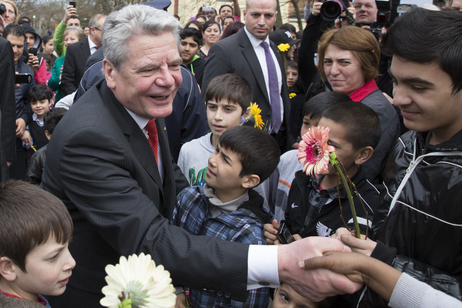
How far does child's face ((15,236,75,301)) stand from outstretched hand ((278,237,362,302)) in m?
0.90

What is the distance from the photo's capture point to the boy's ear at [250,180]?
2508 millimetres

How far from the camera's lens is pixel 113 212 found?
5.90 ft

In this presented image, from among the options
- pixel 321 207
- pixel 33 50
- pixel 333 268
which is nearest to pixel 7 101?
pixel 321 207

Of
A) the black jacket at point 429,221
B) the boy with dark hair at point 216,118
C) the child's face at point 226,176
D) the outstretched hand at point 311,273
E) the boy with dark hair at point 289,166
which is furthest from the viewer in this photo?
the boy with dark hair at point 216,118

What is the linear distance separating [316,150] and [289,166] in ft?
4.65

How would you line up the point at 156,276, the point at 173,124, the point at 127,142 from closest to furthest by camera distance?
the point at 156,276
the point at 127,142
the point at 173,124

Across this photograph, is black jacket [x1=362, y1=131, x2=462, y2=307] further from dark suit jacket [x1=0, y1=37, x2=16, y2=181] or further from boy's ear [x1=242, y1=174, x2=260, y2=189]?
dark suit jacket [x1=0, y1=37, x2=16, y2=181]

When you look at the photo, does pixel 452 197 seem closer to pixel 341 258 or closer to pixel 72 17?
pixel 341 258

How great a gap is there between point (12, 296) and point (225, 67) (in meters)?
3.44

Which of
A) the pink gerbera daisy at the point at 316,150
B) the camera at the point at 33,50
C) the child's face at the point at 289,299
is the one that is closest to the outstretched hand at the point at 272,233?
the child's face at the point at 289,299

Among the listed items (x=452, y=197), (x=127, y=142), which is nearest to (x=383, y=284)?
(x=452, y=197)

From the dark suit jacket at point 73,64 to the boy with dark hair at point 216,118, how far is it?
3842 millimetres

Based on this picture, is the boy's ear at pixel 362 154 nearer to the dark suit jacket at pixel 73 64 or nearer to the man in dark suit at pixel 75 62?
the man in dark suit at pixel 75 62

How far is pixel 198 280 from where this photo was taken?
5.90ft
